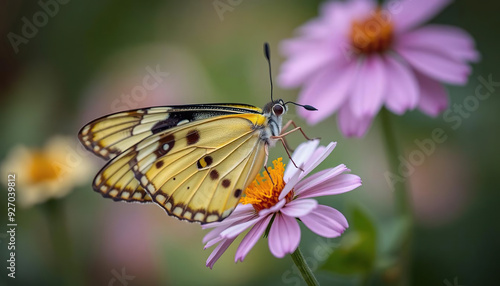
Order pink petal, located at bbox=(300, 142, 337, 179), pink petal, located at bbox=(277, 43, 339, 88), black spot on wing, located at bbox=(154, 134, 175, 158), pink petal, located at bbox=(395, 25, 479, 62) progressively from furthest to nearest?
1. pink petal, located at bbox=(277, 43, 339, 88)
2. pink petal, located at bbox=(395, 25, 479, 62)
3. black spot on wing, located at bbox=(154, 134, 175, 158)
4. pink petal, located at bbox=(300, 142, 337, 179)

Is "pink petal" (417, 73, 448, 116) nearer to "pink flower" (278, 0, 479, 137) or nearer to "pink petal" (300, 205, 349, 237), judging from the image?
"pink flower" (278, 0, 479, 137)

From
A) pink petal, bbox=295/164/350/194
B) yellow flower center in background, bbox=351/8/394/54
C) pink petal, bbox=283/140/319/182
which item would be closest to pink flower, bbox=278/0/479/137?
yellow flower center in background, bbox=351/8/394/54

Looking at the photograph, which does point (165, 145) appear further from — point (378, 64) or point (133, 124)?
point (378, 64)

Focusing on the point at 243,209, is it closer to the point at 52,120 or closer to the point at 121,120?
the point at 121,120

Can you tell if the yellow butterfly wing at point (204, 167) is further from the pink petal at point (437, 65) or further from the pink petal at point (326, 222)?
the pink petal at point (437, 65)

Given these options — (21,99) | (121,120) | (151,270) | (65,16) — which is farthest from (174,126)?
(65,16)

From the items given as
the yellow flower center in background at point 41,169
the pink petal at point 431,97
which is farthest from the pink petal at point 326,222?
the yellow flower center in background at point 41,169


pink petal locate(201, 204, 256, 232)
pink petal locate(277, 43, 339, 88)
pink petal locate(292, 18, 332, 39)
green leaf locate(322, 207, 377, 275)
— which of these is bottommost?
green leaf locate(322, 207, 377, 275)
